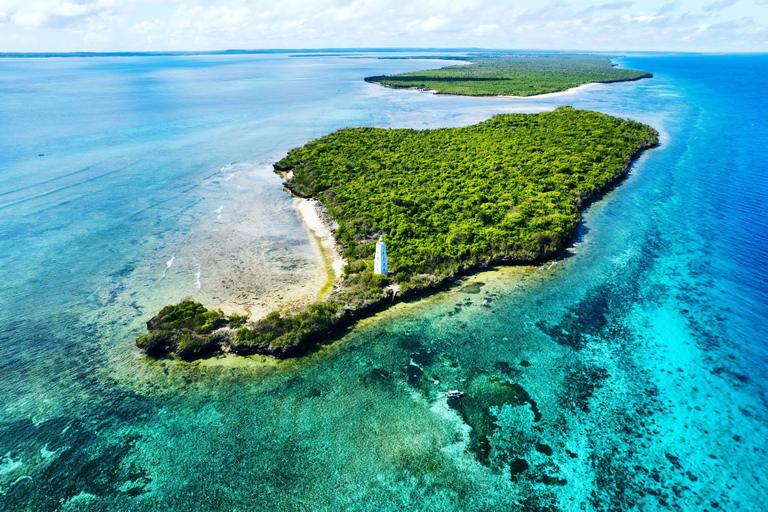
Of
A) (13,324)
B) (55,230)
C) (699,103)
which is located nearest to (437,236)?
(13,324)

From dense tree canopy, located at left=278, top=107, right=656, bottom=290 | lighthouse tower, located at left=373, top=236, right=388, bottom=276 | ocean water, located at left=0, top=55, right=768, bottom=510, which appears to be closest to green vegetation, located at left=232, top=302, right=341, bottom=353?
ocean water, located at left=0, top=55, right=768, bottom=510

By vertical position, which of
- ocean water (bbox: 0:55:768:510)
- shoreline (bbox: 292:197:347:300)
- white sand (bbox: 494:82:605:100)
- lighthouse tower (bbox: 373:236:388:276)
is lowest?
ocean water (bbox: 0:55:768:510)

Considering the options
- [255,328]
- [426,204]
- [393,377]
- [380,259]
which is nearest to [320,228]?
[426,204]

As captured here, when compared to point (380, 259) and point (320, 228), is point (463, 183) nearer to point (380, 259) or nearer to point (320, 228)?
point (320, 228)

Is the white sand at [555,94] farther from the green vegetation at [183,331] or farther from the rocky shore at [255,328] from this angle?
the green vegetation at [183,331]

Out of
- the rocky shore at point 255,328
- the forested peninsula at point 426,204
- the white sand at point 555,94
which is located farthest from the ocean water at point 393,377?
the white sand at point 555,94

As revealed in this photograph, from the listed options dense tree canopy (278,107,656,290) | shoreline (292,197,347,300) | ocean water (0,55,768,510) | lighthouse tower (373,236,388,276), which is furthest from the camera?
dense tree canopy (278,107,656,290)

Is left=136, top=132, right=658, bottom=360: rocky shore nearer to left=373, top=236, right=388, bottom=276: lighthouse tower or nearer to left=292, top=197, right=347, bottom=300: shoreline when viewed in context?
left=373, top=236, right=388, bottom=276: lighthouse tower

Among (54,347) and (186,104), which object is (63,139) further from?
(54,347)
